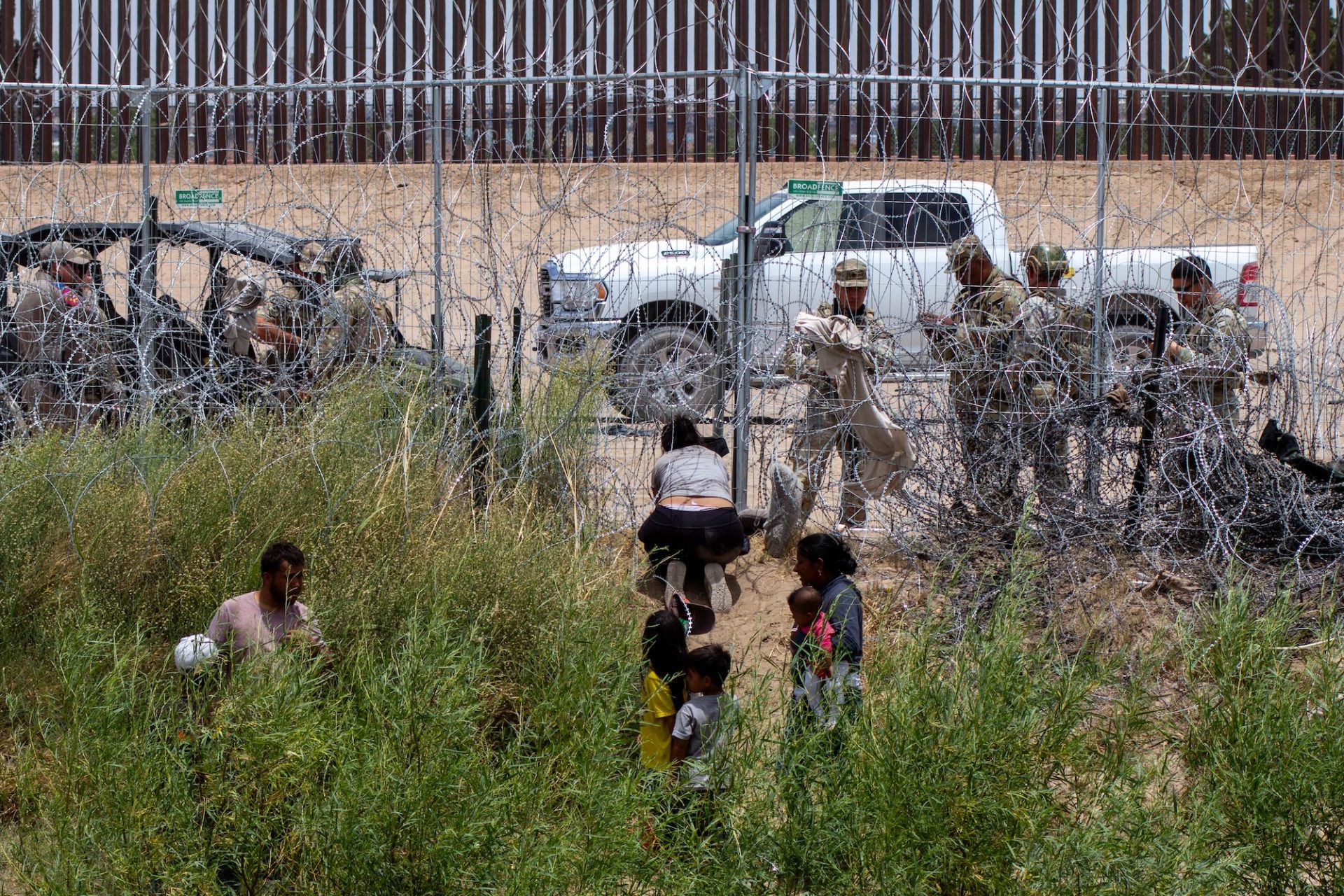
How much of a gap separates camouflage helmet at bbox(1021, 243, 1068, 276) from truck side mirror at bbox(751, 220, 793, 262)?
1.19 meters

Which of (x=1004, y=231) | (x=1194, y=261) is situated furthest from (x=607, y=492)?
(x=1194, y=261)

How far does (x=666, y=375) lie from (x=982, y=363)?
152 cm

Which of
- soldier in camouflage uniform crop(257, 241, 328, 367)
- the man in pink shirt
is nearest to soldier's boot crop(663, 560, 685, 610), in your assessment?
the man in pink shirt

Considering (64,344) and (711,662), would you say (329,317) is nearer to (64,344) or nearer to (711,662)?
(64,344)

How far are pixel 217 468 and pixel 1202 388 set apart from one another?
4.42 meters

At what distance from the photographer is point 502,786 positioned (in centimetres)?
423

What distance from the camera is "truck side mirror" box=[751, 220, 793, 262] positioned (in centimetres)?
762

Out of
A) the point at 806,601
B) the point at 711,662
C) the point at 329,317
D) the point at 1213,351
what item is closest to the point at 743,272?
the point at 329,317

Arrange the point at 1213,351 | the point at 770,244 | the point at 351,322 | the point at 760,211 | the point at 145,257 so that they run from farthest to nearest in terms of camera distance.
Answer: the point at 760,211, the point at 145,257, the point at 770,244, the point at 351,322, the point at 1213,351

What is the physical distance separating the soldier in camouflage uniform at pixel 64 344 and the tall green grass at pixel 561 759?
7.35 ft

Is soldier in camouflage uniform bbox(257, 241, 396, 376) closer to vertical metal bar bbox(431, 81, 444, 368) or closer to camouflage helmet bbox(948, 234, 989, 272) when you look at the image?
vertical metal bar bbox(431, 81, 444, 368)

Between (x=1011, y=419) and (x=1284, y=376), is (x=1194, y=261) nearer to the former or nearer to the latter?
(x=1284, y=376)

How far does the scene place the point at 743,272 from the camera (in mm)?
7383

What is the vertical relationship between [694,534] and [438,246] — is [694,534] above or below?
below
